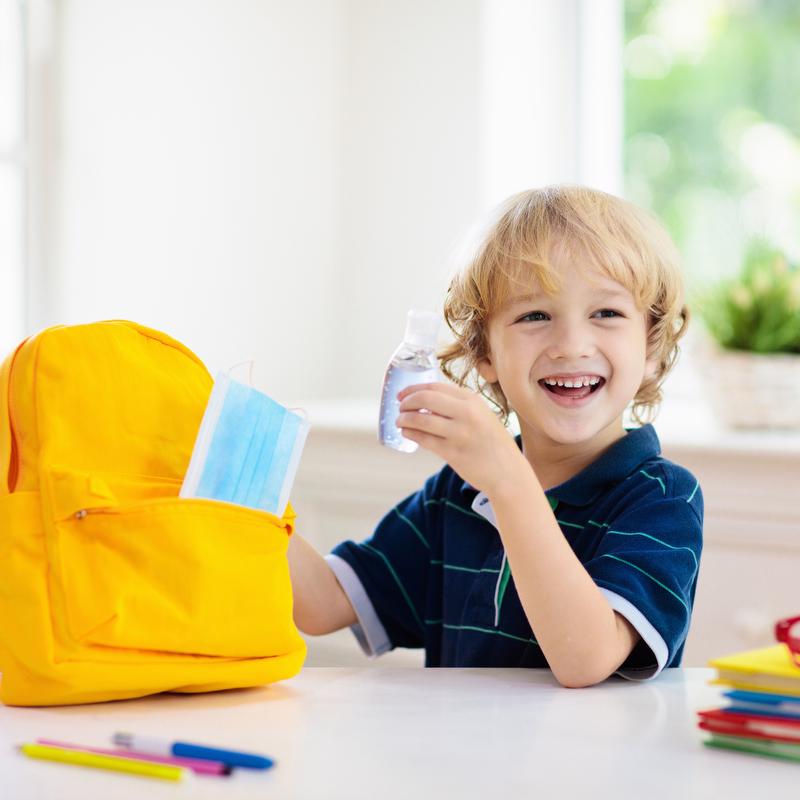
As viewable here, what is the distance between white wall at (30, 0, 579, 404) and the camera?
2.01 metres

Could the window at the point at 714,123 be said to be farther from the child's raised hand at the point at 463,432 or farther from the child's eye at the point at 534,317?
the child's raised hand at the point at 463,432

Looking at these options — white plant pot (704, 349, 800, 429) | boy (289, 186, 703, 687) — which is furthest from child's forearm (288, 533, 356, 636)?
white plant pot (704, 349, 800, 429)

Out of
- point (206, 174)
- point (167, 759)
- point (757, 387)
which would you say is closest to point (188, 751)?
point (167, 759)

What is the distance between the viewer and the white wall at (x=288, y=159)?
2.01 m

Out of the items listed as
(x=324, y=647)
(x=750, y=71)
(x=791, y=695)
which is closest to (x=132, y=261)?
(x=324, y=647)

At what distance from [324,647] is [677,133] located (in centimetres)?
128

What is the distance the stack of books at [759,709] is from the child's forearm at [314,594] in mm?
543

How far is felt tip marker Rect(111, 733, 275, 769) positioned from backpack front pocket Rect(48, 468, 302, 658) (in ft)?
0.37

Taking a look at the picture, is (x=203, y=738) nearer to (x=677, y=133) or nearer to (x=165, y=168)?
A: (x=165, y=168)

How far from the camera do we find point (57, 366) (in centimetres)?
82

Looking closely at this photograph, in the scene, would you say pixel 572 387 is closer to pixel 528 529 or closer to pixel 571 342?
pixel 571 342

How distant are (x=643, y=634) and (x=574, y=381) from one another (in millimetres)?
276

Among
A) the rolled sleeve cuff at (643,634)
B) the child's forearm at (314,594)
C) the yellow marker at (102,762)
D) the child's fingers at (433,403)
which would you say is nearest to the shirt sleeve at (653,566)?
the rolled sleeve cuff at (643,634)

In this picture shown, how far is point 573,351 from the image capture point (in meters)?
1.06
